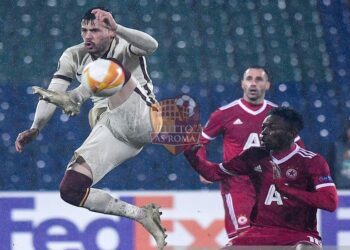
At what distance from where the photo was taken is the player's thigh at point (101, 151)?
4703mm

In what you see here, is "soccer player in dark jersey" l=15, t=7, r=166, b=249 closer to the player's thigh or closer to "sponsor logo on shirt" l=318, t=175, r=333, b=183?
the player's thigh

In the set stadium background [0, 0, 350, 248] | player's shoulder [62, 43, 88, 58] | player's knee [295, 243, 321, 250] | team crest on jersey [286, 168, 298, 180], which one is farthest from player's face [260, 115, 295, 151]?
stadium background [0, 0, 350, 248]

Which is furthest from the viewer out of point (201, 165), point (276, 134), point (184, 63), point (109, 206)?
point (184, 63)

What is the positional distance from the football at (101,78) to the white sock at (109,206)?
500mm

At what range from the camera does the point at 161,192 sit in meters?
6.03

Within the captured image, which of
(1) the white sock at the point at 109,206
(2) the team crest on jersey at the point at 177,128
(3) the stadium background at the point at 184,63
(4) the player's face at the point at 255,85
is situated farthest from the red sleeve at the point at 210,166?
(3) the stadium background at the point at 184,63

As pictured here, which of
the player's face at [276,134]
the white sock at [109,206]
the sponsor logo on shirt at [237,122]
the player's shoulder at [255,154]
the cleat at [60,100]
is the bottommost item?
the white sock at [109,206]

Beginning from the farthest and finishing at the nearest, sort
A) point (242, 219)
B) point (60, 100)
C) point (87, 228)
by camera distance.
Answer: point (87, 228), point (242, 219), point (60, 100)

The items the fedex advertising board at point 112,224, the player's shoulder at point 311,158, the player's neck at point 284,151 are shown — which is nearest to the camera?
the player's shoulder at point 311,158

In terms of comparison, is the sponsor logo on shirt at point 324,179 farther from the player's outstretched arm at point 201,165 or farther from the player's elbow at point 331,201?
the player's outstretched arm at point 201,165

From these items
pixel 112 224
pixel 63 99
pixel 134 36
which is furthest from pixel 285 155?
pixel 112 224

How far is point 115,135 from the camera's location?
476 cm

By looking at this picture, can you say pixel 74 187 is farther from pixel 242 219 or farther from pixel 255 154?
pixel 242 219

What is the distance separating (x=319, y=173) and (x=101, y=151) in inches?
39.0
